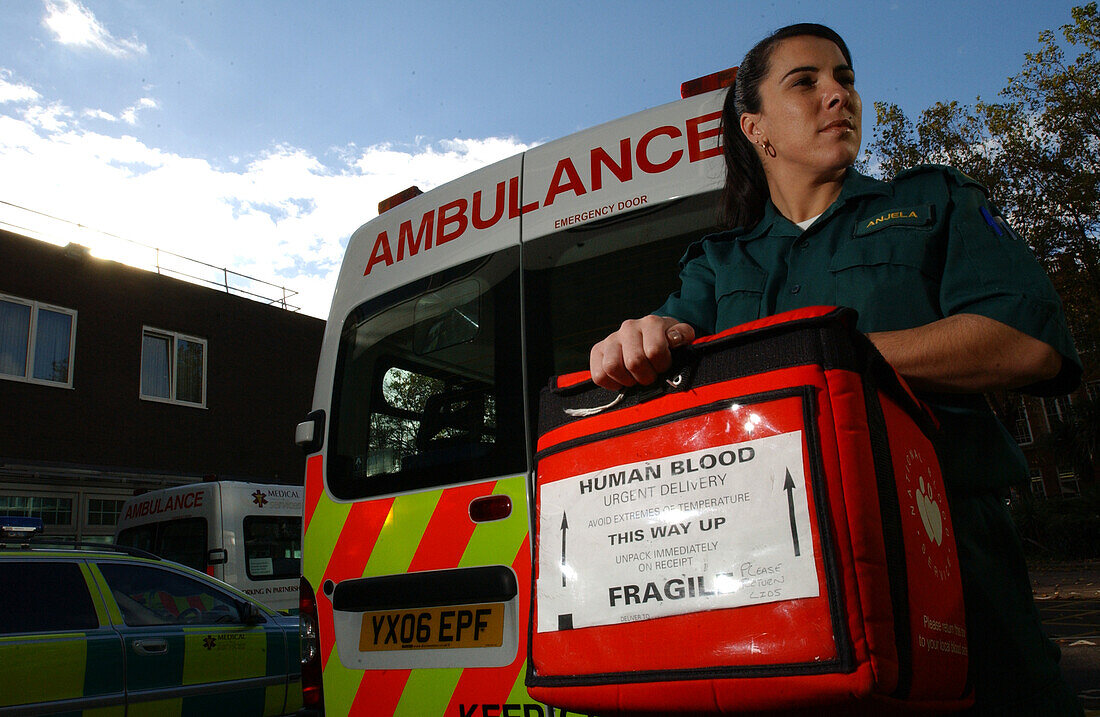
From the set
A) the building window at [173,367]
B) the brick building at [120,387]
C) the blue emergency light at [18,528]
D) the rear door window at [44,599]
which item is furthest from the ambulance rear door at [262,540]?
the building window at [173,367]

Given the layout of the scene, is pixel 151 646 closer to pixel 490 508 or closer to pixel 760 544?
pixel 490 508

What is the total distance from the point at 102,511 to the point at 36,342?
3.48 m

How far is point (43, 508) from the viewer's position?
605 inches

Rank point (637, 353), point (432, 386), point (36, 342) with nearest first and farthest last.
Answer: point (637, 353) → point (432, 386) → point (36, 342)

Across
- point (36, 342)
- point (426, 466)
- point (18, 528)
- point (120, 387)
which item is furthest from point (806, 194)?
point (120, 387)

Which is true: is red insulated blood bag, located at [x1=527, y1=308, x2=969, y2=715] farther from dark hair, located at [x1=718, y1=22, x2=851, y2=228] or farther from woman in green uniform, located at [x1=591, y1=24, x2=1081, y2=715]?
dark hair, located at [x1=718, y1=22, x2=851, y2=228]

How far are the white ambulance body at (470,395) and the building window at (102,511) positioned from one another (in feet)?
50.5

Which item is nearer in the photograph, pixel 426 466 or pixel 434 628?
pixel 434 628

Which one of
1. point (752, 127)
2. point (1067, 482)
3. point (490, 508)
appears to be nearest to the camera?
point (752, 127)

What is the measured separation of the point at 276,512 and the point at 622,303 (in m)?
10.3

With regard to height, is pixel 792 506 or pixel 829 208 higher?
pixel 829 208

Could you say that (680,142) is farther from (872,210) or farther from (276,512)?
(276,512)

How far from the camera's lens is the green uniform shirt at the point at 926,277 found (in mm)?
1226

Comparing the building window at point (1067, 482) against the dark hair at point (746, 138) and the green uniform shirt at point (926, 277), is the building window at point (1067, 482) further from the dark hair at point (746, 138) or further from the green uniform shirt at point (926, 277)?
the green uniform shirt at point (926, 277)
